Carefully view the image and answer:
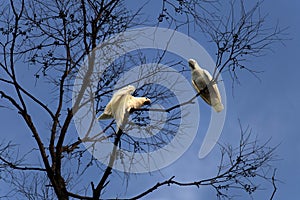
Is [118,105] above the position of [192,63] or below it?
below

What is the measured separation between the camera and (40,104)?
13.0 ft

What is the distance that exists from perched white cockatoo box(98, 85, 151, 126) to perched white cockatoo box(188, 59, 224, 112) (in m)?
0.48

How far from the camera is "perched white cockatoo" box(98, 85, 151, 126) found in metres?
3.74

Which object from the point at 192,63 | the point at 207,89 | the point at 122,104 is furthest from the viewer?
the point at 192,63

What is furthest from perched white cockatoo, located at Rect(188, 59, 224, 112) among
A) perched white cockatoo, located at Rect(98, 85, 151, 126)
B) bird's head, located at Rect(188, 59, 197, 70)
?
perched white cockatoo, located at Rect(98, 85, 151, 126)

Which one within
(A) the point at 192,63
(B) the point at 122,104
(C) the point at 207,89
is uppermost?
(A) the point at 192,63

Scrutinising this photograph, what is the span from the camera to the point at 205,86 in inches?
163

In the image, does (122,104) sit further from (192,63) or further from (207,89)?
(192,63)

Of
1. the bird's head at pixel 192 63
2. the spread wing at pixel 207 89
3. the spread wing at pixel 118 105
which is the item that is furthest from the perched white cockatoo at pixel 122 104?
the bird's head at pixel 192 63

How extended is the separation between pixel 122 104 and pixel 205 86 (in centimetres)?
71

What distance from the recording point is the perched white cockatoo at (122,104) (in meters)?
3.74

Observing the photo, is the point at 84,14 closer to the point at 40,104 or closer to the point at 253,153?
the point at 40,104

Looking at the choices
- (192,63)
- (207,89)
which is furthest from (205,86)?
(192,63)

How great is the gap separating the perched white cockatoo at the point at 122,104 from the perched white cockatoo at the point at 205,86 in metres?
0.48
